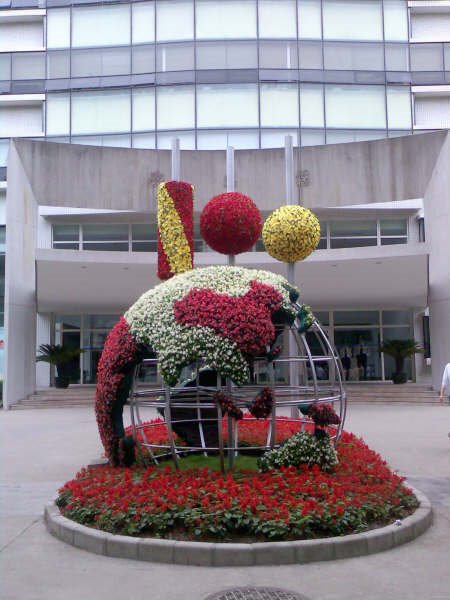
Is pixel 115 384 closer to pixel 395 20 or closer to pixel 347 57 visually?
pixel 347 57

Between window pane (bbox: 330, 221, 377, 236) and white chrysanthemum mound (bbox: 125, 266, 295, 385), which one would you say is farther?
window pane (bbox: 330, 221, 377, 236)

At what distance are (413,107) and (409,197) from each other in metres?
9.66

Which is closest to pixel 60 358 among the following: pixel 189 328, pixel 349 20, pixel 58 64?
pixel 58 64

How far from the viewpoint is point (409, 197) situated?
23.3 meters

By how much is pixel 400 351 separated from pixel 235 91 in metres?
13.7

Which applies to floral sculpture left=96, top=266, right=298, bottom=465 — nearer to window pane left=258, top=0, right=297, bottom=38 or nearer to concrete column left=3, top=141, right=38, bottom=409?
concrete column left=3, top=141, right=38, bottom=409

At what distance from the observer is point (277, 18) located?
2998 centimetres

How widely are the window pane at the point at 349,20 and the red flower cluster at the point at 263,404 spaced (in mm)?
26644

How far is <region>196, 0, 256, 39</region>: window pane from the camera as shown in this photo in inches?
1179

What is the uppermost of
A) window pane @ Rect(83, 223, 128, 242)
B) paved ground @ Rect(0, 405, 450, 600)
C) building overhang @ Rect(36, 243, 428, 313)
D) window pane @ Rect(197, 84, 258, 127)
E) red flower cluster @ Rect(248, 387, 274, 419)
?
window pane @ Rect(197, 84, 258, 127)

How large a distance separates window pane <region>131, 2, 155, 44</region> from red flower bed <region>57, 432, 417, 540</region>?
87.3ft

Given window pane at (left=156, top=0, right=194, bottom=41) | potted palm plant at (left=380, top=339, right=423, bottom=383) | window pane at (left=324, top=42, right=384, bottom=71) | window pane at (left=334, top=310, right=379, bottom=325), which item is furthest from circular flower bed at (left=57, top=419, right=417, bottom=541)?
window pane at (left=156, top=0, right=194, bottom=41)

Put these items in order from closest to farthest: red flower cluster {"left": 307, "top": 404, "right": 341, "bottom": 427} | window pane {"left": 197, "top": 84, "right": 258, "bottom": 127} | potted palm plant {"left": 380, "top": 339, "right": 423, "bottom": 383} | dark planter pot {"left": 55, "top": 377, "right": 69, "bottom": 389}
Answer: red flower cluster {"left": 307, "top": 404, "right": 341, "bottom": 427} < potted palm plant {"left": 380, "top": 339, "right": 423, "bottom": 383} < dark planter pot {"left": 55, "top": 377, "right": 69, "bottom": 389} < window pane {"left": 197, "top": 84, "right": 258, "bottom": 127}

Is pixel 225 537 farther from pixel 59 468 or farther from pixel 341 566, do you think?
pixel 59 468
